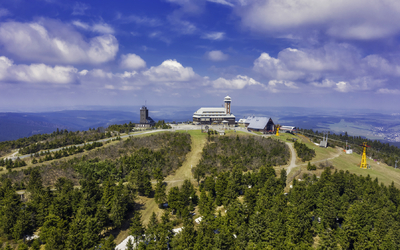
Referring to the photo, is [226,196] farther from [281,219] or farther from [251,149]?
[251,149]

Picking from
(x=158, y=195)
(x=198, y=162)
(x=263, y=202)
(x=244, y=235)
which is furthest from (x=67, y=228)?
(x=198, y=162)

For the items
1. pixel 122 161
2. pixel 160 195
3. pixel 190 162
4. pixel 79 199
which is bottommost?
pixel 160 195

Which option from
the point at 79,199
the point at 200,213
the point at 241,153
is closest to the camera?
the point at 79,199

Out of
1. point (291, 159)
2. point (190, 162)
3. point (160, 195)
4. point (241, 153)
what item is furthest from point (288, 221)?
point (291, 159)

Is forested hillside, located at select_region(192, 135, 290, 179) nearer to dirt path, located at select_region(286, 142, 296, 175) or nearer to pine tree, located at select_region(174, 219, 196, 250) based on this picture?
dirt path, located at select_region(286, 142, 296, 175)

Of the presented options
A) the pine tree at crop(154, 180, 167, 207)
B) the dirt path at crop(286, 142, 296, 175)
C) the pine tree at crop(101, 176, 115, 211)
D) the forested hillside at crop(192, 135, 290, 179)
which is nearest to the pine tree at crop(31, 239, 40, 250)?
the pine tree at crop(101, 176, 115, 211)

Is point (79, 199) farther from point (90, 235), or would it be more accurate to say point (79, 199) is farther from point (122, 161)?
point (122, 161)

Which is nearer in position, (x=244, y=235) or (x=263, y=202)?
(x=244, y=235)
